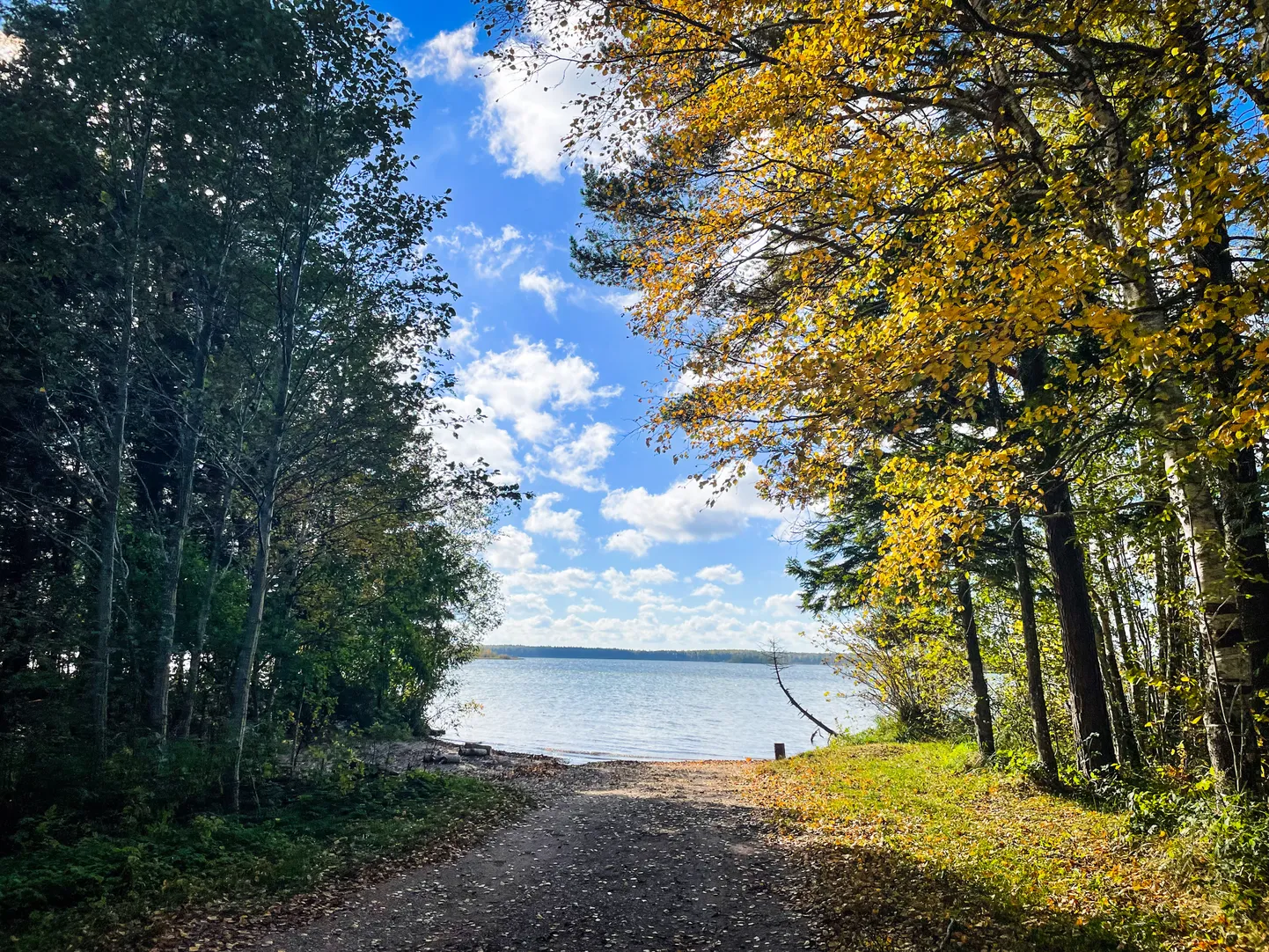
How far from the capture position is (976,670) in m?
15.1

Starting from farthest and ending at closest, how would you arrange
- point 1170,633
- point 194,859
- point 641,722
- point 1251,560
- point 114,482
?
1. point 641,722
2. point 114,482
3. point 1170,633
4. point 194,859
5. point 1251,560

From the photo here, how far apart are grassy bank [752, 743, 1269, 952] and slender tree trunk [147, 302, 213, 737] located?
35.0 feet

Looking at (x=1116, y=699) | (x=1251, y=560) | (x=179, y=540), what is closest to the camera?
(x=1251, y=560)

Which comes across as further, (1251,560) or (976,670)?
(976,670)

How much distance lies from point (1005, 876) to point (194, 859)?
30.3 ft

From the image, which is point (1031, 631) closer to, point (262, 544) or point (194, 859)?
point (194, 859)

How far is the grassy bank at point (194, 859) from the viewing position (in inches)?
248

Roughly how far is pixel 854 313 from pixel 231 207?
11.4 metres

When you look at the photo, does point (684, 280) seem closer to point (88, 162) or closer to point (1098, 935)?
point (1098, 935)

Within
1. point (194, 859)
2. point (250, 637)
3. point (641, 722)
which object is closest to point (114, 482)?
point (250, 637)

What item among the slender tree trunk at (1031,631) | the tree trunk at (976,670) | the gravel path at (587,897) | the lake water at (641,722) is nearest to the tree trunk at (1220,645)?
the gravel path at (587,897)

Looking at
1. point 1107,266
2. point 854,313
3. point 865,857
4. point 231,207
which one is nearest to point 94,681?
point 231,207

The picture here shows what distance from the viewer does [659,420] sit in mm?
8234

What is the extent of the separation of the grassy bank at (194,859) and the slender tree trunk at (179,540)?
2.60 m
